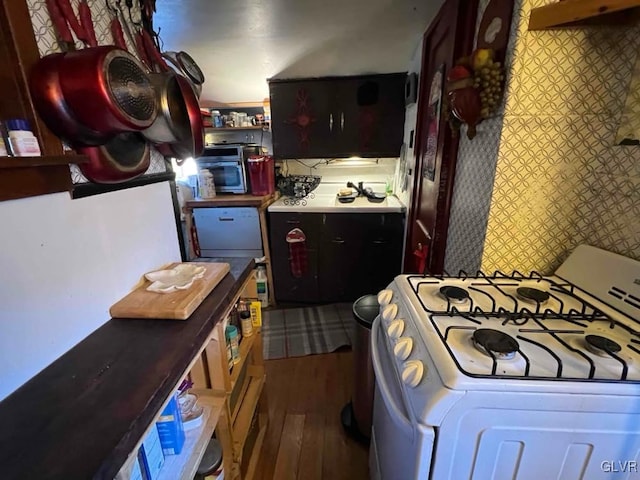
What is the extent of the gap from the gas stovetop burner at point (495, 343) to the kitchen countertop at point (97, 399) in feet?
2.17

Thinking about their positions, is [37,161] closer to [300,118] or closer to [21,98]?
[21,98]

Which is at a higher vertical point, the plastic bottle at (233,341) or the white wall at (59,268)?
the white wall at (59,268)

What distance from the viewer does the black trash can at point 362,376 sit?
1.36m

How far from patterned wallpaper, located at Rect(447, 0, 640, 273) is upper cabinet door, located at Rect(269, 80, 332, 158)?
1.74 m

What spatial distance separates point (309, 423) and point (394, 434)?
954mm

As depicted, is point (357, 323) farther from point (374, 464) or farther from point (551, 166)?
point (551, 166)

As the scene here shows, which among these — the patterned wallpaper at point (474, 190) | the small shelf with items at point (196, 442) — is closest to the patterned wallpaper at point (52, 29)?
the small shelf with items at point (196, 442)

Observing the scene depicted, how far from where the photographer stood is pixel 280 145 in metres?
2.68

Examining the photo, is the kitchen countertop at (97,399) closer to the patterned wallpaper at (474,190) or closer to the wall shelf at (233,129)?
the patterned wallpaper at (474,190)

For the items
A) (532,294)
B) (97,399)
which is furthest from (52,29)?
(532,294)

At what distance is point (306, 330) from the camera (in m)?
→ 2.32

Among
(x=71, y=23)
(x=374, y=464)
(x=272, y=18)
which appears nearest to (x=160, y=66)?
(x=71, y=23)

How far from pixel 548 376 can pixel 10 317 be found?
1072 mm

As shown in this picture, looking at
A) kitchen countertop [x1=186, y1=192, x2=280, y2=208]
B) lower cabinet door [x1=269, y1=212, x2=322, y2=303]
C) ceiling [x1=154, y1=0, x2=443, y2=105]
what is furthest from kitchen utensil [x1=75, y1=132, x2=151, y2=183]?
lower cabinet door [x1=269, y1=212, x2=322, y2=303]
